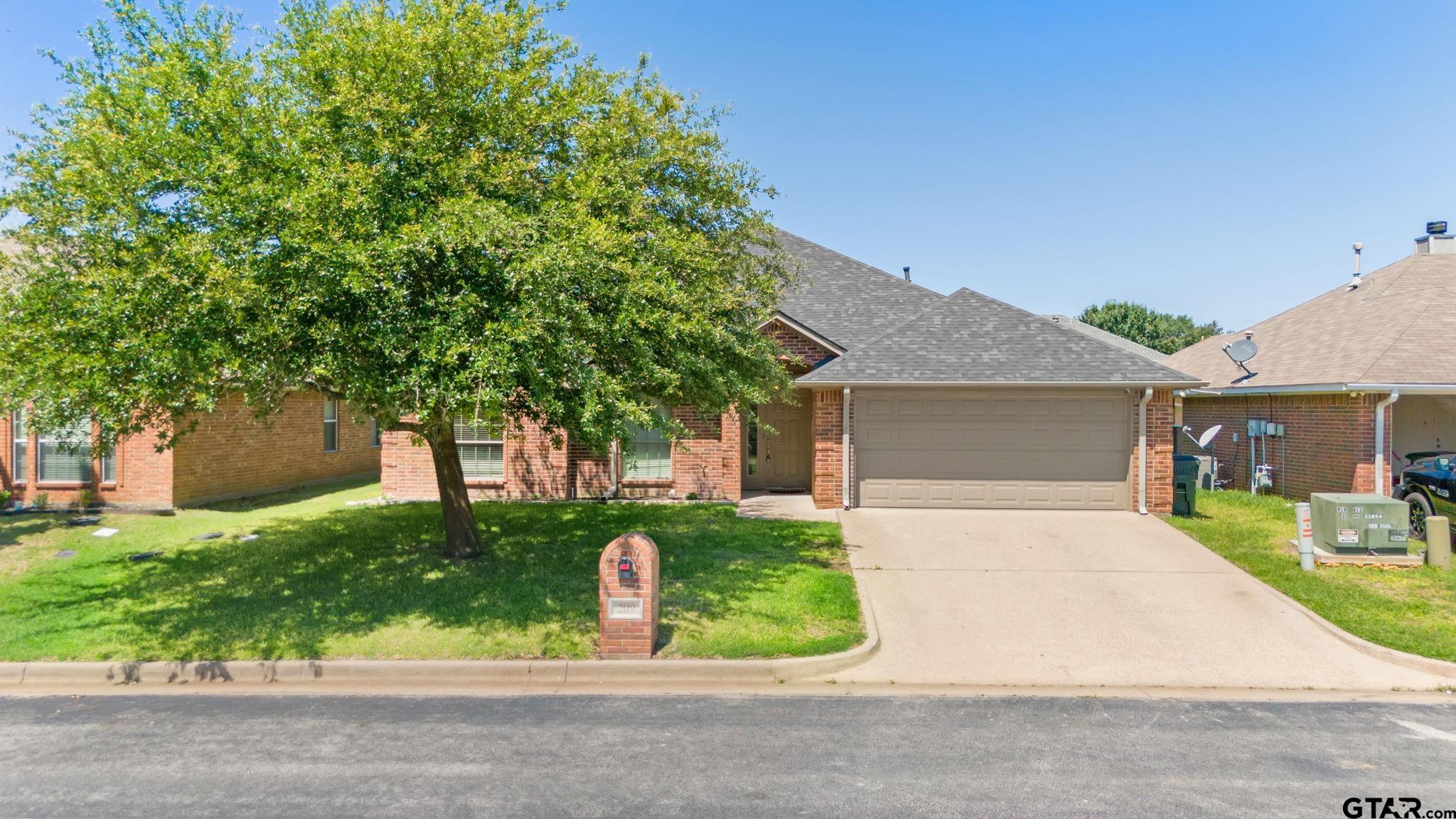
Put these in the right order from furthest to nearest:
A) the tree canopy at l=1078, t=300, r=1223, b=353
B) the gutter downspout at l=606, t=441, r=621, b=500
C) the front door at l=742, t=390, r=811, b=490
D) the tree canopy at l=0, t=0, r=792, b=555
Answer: the tree canopy at l=1078, t=300, r=1223, b=353
the front door at l=742, t=390, r=811, b=490
the gutter downspout at l=606, t=441, r=621, b=500
the tree canopy at l=0, t=0, r=792, b=555

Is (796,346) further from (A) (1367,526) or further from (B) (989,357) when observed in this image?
(A) (1367,526)

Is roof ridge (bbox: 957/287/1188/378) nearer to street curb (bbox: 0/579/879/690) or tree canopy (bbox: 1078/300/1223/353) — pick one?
street curb (bbox: 0/579/879/690)

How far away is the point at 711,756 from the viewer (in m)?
5.35

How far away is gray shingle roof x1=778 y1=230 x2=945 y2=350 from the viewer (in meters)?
Answer: 16.8

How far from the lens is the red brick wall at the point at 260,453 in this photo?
1486 cm

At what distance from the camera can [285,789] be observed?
16.1 feet

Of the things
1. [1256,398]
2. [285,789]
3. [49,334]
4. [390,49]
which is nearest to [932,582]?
[285,789]

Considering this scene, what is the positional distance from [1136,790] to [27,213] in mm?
10774

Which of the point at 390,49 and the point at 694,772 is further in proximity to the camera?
the point at 390,49

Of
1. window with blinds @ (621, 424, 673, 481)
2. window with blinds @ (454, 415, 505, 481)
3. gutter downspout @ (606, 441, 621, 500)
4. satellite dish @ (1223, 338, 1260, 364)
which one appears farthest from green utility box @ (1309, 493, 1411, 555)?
window with blinds @ (454, 415, 505, 481)

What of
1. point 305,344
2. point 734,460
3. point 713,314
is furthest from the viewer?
point 734,460

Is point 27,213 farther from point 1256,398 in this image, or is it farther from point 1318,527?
point 1256,398

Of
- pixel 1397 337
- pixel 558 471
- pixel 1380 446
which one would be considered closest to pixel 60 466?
pixel 558 471

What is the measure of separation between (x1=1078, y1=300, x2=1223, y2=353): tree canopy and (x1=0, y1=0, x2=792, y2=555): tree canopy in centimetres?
5323
